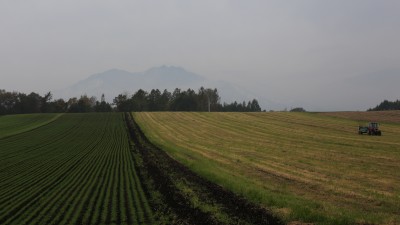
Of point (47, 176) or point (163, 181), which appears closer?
point (163, 181)

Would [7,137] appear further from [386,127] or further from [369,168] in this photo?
[386,127]

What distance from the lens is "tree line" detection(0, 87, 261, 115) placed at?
418 feet

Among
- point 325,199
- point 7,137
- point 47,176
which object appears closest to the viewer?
point 325,199

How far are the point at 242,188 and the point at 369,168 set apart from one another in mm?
9736

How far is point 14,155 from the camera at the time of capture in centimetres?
3175

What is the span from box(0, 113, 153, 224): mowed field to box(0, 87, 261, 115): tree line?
79525 millimetres

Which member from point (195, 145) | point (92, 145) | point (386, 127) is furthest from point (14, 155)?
point (386, 127)

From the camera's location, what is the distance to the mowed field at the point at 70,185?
13.4 m

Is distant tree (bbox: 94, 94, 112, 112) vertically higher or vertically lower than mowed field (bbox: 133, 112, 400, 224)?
higher

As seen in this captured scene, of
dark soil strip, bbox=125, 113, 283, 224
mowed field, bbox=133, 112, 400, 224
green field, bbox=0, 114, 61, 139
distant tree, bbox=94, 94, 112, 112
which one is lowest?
dark soil strip, bbox=125, 113, 283, 224

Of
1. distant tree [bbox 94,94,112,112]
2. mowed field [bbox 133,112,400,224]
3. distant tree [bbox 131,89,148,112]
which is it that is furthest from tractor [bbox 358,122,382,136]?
distant tree [bbox 94,94,112,112]

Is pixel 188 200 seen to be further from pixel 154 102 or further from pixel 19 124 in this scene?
pixel 154 102

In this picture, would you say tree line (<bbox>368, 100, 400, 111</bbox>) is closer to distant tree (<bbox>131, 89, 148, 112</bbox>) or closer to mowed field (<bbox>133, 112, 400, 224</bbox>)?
distant tree (<bbox>131, 89, 148, 112</bbox>)

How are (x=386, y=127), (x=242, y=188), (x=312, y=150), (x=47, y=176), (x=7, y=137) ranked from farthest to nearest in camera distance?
(x=386, y=127) → (x=7, y=137) → (x=312, y=150) → (x=47, y=176) → (x=242, y=188)
